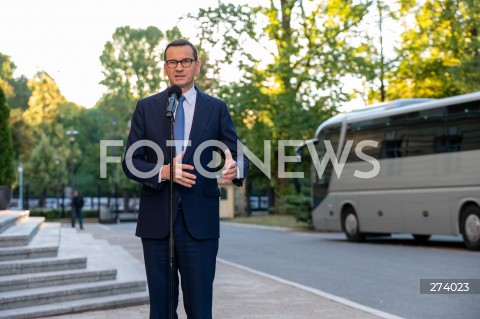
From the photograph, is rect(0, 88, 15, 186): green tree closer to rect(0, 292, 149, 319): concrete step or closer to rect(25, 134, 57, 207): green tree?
rect(0, 292, 149, 319): concrete step

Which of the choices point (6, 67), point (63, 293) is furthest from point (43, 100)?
point (63, 293)

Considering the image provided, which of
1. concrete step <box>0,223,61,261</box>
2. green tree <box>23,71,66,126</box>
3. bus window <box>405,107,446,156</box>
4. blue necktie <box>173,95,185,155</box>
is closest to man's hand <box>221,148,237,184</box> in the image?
blue necktie <box>173,95,185,155</box>

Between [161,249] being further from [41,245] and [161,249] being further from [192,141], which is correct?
[41,245]

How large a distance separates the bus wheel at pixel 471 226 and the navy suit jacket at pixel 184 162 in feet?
53.1

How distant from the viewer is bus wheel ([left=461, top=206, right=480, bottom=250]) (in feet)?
65.4

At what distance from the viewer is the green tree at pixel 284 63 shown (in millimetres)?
36719

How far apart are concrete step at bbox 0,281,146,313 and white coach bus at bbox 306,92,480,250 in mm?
11930

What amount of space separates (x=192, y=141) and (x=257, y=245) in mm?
20062

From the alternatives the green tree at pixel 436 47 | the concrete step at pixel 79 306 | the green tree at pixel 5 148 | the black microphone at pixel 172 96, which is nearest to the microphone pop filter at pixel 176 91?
the black microphone at pixel 172 96

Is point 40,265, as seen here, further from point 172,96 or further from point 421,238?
point 421,238

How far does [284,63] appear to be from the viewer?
36656mm

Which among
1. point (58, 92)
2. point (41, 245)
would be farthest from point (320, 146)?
point (58, 92)

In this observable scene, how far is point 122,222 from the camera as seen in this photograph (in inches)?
2279

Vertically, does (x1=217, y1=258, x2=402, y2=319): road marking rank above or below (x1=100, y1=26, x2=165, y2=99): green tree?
below
